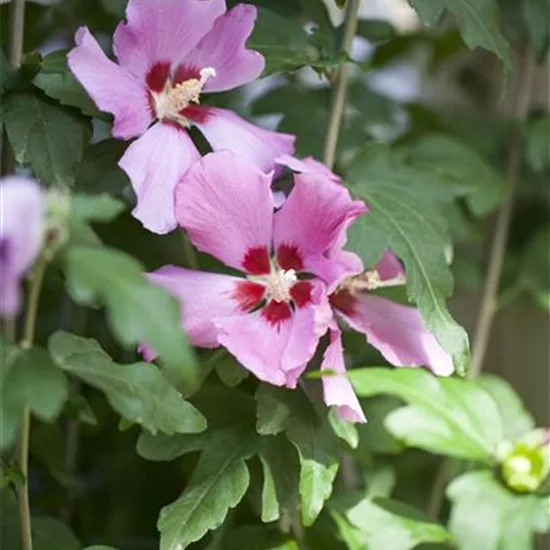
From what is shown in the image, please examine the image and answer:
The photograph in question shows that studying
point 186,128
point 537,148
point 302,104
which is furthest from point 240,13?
point 537,148

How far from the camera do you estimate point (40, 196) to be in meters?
0.50

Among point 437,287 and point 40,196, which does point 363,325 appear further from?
point 40,196

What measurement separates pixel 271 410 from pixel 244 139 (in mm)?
190

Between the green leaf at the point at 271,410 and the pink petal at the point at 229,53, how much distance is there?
214mm

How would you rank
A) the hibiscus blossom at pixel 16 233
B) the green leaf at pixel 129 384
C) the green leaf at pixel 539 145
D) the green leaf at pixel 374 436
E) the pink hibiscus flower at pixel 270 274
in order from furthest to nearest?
1. the green leaf at pixel 539 145
2. the green leaf at pixel 374 436
3. the pink hibiscus flower at pixel 270 274
4. the green leaf at pixel 129 384
5. the hibiscus blossom at pixel 16 233

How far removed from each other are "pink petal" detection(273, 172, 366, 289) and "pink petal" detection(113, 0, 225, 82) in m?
0.13

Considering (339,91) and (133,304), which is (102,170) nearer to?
(339,91)

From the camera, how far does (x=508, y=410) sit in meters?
1.05

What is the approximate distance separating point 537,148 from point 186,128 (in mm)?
491

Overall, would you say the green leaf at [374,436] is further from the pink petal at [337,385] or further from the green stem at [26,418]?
the green stem at [26,418]

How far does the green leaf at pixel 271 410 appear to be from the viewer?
28.9 inches

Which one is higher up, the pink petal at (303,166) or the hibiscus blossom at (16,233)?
the hibiscus blossom at (16,233)

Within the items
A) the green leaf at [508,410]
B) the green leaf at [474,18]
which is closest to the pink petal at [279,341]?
the green leaf at [474,18]

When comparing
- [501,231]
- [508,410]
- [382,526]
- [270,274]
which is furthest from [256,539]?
[501,231]
